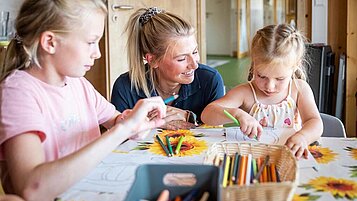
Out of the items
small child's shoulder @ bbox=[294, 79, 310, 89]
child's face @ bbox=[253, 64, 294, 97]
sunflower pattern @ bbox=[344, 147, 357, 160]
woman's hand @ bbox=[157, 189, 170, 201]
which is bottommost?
sunflower pattern @ bbox=[344, 147, 357, 160]

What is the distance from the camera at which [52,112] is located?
3.24 ft

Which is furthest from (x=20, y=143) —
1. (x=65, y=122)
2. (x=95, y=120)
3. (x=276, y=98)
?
(x=276, y=98)

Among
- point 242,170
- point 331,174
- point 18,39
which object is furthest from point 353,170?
point 18,39

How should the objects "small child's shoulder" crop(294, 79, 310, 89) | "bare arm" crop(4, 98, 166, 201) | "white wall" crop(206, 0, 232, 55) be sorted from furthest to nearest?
"white wall" crop(206, 0, 232, 55)
"small child's shoulder" crop(294, 79, 310, 89)
"bare arm" crop(4, 98, 166, 201)

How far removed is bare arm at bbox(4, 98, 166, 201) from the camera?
2.42 ft

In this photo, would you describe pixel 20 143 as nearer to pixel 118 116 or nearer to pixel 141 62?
pixel 118 116

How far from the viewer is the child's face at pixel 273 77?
133 cm

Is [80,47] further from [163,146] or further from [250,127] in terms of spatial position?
[250,127]

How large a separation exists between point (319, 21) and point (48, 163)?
2714 mm

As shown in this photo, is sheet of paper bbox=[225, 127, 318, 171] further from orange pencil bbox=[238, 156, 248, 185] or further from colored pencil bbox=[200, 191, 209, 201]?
colored pencil bbox=[200, 191, 209, 201]

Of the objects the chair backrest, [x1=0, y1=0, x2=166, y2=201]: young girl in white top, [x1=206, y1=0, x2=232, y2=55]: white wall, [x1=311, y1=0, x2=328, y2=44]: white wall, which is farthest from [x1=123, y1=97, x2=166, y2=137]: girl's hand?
[x1=206, y1=0, x2=232, y2=55]: white wall

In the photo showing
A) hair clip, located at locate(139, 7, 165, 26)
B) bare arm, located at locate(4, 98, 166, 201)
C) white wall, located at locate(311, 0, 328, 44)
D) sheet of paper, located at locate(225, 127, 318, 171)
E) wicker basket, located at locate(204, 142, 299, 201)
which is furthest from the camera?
white wall, located at locate(311, 0, 328, 44)

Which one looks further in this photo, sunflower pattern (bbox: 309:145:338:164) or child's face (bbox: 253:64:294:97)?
child's face (bbox: 253:64:294:97)

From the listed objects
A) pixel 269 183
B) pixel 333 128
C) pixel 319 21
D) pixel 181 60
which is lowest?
pixel 333 128
